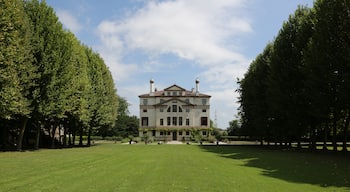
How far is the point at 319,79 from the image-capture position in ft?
93.5

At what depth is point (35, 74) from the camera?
3128cm

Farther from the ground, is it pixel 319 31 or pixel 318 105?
pixel 319 31

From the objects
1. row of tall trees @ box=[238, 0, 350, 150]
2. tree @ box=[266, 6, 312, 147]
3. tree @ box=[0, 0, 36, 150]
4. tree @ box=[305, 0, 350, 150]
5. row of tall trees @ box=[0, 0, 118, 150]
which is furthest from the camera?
tree @ box=[266, 6, 312, 147]

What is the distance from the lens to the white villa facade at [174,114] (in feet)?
294

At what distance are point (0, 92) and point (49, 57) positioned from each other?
9279mm

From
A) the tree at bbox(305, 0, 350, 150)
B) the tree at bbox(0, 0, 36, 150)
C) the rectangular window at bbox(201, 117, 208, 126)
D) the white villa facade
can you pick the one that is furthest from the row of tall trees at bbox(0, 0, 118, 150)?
the rectangular window at bbox(201, 117, 208, 126)

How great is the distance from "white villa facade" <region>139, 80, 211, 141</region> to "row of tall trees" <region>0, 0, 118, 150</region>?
142 ft

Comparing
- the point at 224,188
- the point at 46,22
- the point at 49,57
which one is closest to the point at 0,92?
the point at 49,57

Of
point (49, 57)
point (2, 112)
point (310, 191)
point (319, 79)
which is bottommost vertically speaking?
point (310, 191)

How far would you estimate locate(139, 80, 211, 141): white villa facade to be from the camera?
89562mm

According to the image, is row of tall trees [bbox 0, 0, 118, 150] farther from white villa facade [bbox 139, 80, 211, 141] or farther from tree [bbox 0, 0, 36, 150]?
→ white villa facade [bbox 139, 80, 211, 141]

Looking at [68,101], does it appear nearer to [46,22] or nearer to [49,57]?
[49,57]

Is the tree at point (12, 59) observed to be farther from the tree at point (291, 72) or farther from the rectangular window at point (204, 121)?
the rectangular window at point (204, 121)

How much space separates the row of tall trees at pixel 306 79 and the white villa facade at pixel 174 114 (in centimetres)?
3403
